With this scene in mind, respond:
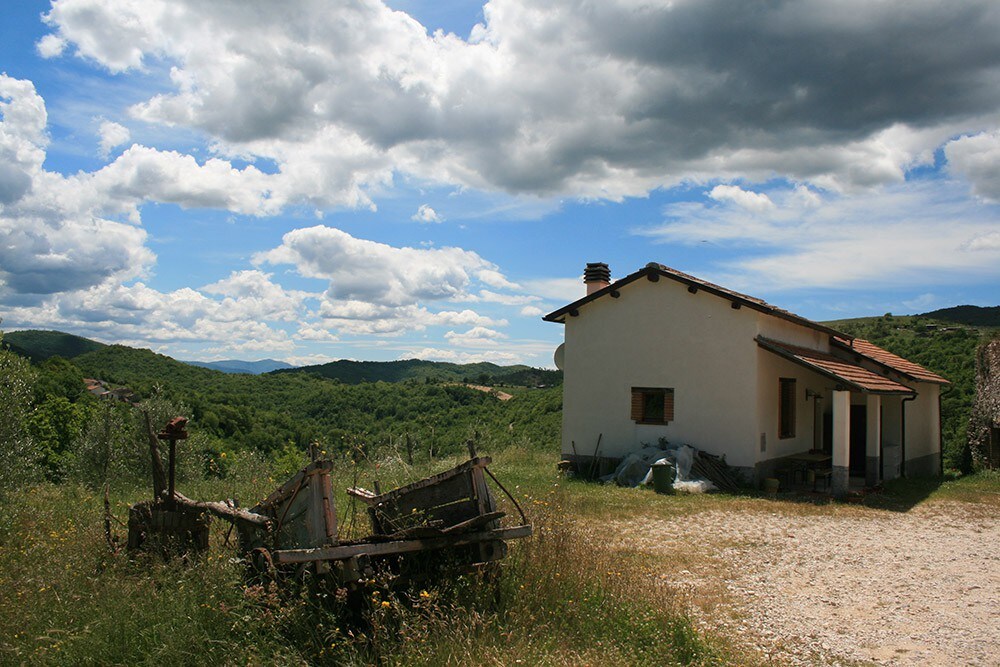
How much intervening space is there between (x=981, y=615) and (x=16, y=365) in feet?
45.0

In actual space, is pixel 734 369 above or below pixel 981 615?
above

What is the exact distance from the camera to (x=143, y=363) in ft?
177

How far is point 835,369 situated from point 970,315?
35719 millimetres

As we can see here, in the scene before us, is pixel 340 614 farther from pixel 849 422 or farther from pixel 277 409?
pixel 277 409

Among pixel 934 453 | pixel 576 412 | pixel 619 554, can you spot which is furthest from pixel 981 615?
pixel 934 453

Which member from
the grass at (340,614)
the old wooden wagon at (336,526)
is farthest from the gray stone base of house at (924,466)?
the old wooden wagon at (336,526)

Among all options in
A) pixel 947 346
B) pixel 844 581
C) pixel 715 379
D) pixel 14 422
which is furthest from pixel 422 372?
pixel 844 581

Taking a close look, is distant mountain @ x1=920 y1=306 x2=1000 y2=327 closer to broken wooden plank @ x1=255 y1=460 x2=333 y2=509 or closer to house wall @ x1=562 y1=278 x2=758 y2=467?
house wall @ x1=562 y1=278 x2=758 y2=467

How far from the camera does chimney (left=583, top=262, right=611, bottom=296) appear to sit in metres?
17.8

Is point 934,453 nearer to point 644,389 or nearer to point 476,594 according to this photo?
point 644,389

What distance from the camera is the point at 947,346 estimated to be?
29.8 meters

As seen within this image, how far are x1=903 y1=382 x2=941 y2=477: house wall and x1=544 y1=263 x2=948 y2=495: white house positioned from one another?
0.14 m

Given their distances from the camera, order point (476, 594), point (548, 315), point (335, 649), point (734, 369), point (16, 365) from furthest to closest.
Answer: point (548, 315)
point (734, 369)
point (16, 365)
point (476, 594)
point (335, 649)

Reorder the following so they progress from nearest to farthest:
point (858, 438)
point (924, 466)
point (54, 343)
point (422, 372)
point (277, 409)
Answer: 1. point (858, 438)
2. point (924, 466)
3. point (277, 409)
4. point (54, 343)
5. point (422, 372)
